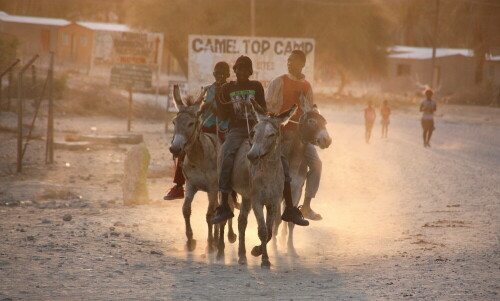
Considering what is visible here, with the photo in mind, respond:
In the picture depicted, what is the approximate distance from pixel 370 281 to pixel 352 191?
29.8ft

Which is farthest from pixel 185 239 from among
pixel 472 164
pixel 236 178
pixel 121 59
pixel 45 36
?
pixel 45 36

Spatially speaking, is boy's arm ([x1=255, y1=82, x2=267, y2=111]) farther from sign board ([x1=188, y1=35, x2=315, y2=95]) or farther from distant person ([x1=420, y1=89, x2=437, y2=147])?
distant person ([x1=420, y1=89, x2=437, y2=147])

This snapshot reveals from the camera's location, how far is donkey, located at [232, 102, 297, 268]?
29.8ft

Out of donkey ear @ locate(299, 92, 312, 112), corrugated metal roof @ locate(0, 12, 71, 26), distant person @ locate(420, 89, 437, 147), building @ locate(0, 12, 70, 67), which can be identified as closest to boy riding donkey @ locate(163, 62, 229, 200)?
donkey ear @ locate(299, 92, 312, 112)

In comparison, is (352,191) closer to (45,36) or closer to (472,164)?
(472,164)

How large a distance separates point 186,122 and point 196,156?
60 centimetres

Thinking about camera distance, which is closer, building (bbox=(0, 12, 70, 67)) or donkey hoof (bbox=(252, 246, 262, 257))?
donkey hoof (bbox=(252, 246, 262, 257))

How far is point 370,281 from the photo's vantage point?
8.65 meters

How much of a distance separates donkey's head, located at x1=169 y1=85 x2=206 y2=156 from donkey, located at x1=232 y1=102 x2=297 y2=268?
0.65m

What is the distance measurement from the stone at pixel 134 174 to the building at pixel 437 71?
5023cm

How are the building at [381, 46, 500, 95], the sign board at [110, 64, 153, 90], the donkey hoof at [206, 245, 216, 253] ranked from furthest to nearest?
the building at [381, 46, 500, 95] → the sign board at [110, 64, 153, 90] → the donkey hoof at [206, 245, 216, 253]

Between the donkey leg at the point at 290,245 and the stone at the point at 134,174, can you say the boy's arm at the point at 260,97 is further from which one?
the stone at the point at 134,174

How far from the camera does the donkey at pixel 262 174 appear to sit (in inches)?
357

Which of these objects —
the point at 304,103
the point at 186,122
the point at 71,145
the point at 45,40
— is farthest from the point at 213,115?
the point at 45,40
